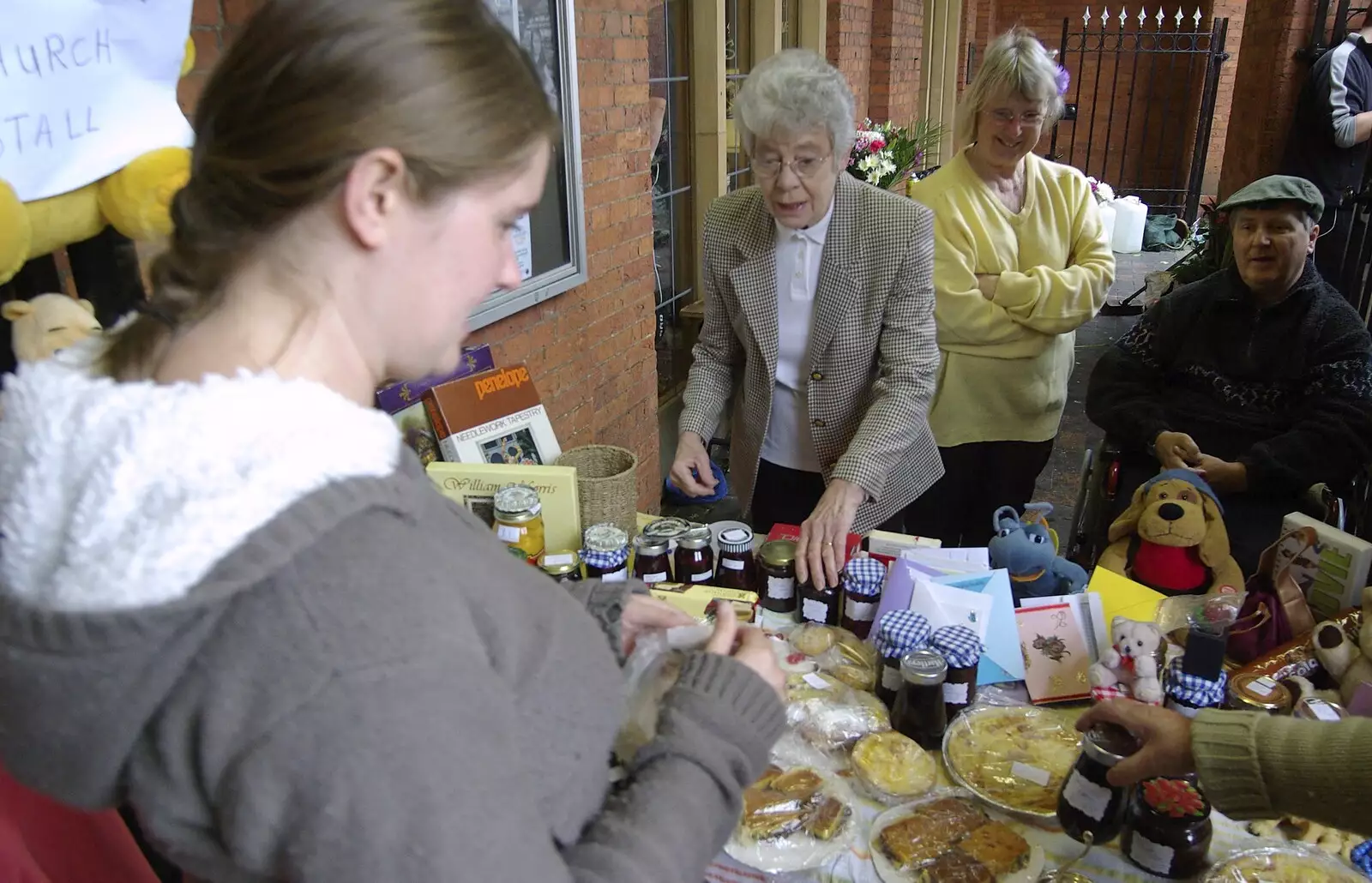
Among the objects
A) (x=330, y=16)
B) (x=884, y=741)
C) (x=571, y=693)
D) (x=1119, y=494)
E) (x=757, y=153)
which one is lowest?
(x=1119, y=494)

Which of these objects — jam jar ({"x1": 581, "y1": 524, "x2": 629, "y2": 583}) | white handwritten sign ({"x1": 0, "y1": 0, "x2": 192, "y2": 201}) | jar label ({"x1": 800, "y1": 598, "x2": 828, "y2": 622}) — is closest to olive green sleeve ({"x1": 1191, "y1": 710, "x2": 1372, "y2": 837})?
jar label ({"x1": 800, "y1": 598, "x2": 828, "y2": 622})

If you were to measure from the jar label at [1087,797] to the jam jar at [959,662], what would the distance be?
0.76 feet

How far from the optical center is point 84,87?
119cm

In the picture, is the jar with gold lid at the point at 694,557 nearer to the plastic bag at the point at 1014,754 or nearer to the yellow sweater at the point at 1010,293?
the plastic bag at the point at 1014,754

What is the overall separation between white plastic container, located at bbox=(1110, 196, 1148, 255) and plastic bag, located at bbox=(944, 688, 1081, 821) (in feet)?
24.8

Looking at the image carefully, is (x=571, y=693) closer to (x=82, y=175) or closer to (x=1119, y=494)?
(x=82, y=175)

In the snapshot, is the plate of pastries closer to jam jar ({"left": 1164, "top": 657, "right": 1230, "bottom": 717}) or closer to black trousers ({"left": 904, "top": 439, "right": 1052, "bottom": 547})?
jam jar ({"left": 1164, "top": 657, "right": 1230, "bottom": 717})

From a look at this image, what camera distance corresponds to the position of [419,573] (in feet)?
1.95

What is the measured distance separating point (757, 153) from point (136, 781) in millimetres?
1728

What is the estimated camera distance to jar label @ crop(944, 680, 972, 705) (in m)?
1.43

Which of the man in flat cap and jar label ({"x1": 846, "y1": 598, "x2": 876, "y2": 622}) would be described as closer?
jar label ({"x1": 846, "y1": 598, "x2": 876, "y2": 622})

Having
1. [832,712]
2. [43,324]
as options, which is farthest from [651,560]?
[43,324]

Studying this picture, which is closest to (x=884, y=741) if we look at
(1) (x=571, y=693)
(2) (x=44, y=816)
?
(1) (x=571, y=693)

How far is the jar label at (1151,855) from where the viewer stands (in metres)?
1.17
